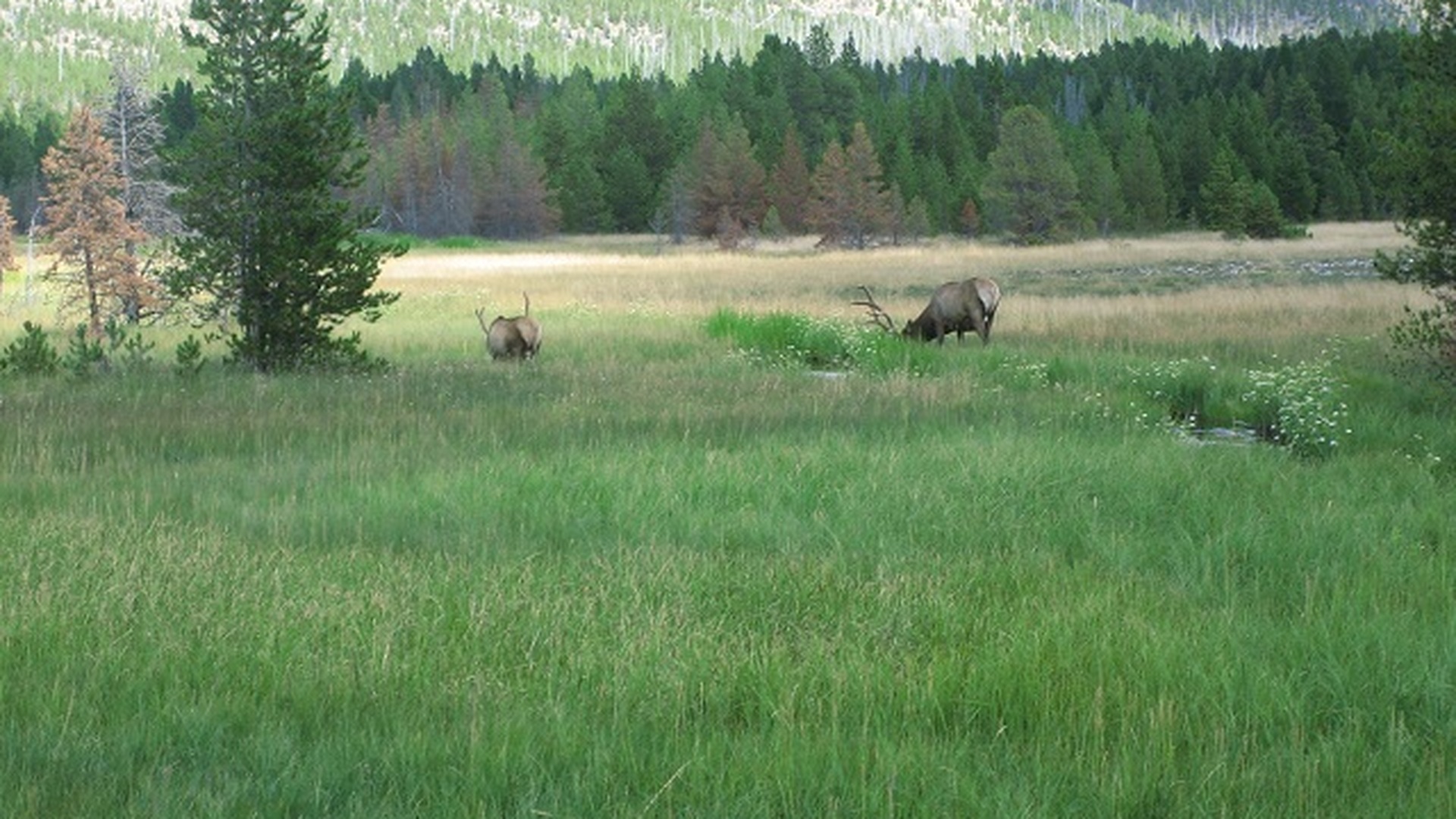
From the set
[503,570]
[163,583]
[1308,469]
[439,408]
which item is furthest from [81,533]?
[1308,469]

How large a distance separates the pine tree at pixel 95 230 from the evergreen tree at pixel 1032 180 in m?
47.6

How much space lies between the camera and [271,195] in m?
18.2

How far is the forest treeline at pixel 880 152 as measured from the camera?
7162 centimetres

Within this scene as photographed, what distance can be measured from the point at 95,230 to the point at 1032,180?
50.4m

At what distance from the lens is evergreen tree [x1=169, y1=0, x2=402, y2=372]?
17.8 meters

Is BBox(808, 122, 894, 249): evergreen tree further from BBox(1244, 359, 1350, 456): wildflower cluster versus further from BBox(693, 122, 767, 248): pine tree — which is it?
BBox(1244, 359, 1350, 456): wildflower cluster

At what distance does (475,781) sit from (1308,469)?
7891 millimetres

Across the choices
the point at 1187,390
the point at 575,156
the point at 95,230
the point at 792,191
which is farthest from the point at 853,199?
the point at 1187,390

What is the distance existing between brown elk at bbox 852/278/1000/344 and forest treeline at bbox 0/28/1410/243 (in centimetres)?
4849

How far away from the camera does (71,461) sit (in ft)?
33.4

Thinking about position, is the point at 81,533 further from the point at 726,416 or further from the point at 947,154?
the point at 947,154

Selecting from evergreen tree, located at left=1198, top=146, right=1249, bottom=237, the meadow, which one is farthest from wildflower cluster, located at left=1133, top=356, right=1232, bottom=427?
evergreen tree, located at left=1198, top=146, right=1249, bottom=237

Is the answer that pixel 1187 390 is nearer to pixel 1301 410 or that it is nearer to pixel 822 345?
pixel 1301 410

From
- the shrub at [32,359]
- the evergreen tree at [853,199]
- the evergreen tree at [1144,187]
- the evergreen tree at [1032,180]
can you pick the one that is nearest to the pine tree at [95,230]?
A: the shrub at [32,359]
